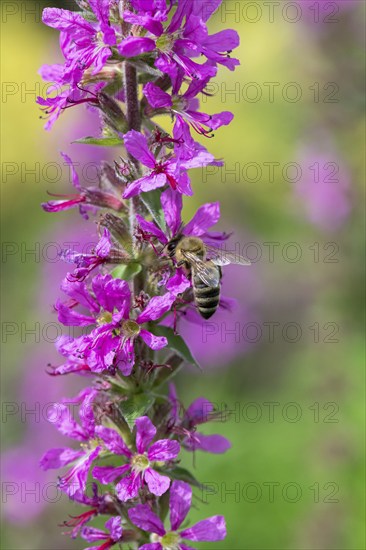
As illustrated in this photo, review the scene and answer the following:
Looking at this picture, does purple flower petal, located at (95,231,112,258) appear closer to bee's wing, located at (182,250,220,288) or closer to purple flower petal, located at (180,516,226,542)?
bee's wing, located at (182,250,220,288)

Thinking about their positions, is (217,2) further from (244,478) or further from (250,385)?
(250,385)

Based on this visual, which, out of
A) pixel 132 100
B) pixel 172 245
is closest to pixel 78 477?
pixel 172 245

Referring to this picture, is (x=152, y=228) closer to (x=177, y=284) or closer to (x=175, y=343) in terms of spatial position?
(x=177, y=284)

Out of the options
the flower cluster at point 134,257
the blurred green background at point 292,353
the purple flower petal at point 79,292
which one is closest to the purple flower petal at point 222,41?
the flower cluster at point 134,257

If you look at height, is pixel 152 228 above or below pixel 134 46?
below

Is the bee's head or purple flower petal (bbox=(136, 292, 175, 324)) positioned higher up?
A: the bee's head

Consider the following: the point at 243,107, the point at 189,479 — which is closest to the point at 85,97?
the point at 189,479

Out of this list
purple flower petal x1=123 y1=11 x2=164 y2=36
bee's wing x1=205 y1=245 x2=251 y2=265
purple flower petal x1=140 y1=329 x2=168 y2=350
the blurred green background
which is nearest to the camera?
purple flower petal x1=123 y1=11 x2=164 y2=36

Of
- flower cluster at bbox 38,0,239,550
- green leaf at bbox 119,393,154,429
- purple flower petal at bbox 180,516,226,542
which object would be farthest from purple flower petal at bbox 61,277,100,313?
purple flower petal at bbox 180,516,226,542
